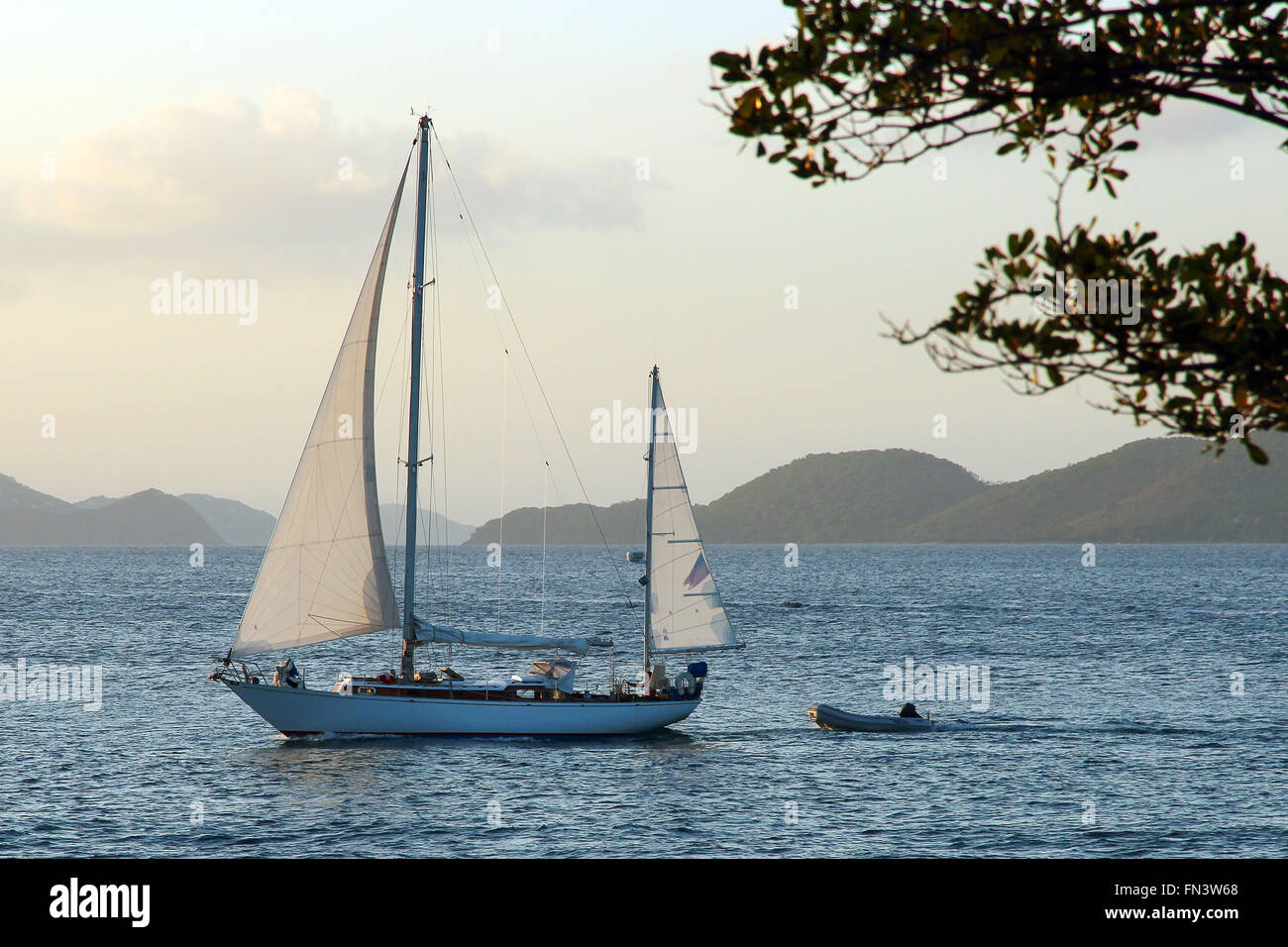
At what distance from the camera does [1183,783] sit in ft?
136

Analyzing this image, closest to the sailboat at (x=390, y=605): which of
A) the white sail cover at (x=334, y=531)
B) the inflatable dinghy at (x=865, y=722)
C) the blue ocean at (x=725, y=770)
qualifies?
the white sail cover at (x=334, y=531)

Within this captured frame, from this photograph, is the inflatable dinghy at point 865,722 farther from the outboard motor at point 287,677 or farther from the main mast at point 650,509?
the outboard motor at point 287,677

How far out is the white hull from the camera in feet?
148

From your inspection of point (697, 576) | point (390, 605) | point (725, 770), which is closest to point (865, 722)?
point (697, 576)

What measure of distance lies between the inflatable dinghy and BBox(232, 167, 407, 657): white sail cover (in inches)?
773

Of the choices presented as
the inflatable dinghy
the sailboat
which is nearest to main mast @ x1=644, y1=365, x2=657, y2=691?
the sailboat

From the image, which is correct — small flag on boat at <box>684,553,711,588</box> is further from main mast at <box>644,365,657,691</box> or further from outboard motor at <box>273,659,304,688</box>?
outboard motor at <box>273,659,304,688</box>

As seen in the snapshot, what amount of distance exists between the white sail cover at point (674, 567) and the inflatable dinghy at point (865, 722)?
6568 mm

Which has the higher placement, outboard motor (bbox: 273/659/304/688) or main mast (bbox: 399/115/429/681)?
main mast (bbox: 399/115/429/681)

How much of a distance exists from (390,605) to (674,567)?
36.8ft

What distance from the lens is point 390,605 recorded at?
4341cm

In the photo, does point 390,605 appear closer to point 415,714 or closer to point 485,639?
point 485,639

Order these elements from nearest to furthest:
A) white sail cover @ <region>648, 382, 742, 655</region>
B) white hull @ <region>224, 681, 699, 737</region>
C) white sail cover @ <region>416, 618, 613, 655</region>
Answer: white sail cover @ <region>416, 618, 613, 655</region>, white hull @ <region>224, 681, 699, 737</region>, white sail cover @ <region>648, 382, 742, 655</region>
